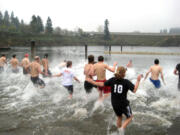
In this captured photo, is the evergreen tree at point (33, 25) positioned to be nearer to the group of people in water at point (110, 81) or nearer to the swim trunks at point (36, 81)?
the group of people in water at point (110, 81)

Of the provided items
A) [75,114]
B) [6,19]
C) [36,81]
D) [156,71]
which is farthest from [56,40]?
[6,19]

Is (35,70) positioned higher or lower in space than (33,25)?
lower

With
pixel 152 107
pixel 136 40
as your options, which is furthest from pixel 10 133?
pixel 136 40

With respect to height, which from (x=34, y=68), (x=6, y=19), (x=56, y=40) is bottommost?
(x=34, y=68)

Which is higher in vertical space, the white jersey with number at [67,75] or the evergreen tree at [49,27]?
the evergreen tree at [49,27]

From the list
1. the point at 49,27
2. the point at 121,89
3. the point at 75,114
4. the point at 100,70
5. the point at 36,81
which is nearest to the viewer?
the point at 121,89

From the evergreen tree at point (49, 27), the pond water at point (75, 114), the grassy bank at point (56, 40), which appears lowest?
the pond water at point (75, 114)

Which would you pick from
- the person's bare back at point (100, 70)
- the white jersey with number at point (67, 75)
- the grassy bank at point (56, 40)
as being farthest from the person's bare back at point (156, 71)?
the grassy bank at point (56, 40)

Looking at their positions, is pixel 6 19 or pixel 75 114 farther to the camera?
pixel 6 19

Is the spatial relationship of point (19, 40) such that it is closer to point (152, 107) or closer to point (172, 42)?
point (172, 42)

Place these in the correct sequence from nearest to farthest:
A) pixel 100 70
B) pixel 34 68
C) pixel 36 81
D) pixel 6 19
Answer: pixel 100 70 → pixel 34 68 → pixel 36 81 → pixel 6 19

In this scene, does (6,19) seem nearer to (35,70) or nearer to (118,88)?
(35,70)

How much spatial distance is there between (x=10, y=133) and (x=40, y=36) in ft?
302

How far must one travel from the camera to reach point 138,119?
605cm
